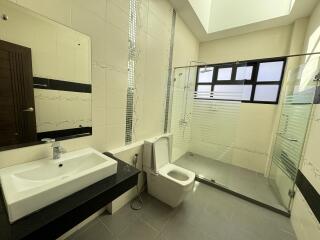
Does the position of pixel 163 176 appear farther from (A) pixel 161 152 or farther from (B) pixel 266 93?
(B) pixel 266 93

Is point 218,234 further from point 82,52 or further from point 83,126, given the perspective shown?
point 82,52

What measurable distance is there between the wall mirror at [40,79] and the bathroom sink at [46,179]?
183 millimetres

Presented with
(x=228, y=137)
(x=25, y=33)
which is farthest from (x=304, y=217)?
(x=25, y=33)

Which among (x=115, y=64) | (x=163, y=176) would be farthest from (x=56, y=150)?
(x=163, y=176)

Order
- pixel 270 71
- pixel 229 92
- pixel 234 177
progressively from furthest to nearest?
pixel 270 71, pixel 234 177, pixel 229 92

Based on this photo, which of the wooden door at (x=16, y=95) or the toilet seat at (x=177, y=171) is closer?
the wooden door at (x=16, y=95)

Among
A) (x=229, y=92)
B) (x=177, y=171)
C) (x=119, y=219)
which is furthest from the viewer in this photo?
(x=229, y=92)

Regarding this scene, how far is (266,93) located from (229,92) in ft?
2.86

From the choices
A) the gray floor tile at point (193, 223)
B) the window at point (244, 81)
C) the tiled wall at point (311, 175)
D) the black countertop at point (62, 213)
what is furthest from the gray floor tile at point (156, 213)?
the window at point (244, 81)

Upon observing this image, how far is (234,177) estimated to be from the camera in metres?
2.60

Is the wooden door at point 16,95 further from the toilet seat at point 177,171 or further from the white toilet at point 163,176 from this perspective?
the toilet seat at point 177,171

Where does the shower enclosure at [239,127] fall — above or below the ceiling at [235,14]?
below

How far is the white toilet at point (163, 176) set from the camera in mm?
1722

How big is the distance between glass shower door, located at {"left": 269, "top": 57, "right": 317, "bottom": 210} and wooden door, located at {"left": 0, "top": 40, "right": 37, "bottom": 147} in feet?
9.03
